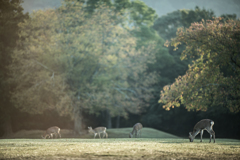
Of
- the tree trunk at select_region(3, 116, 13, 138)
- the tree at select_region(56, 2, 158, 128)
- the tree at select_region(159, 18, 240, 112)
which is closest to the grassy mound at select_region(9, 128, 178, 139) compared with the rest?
the tree trunk at select_region(3, 116, 13, 138)

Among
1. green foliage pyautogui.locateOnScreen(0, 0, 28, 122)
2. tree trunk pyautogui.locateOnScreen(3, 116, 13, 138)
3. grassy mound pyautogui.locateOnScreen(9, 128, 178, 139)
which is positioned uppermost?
green foliage pyautogui.locateOnScreen(0, 0, 28, 122)

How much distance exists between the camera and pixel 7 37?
34219 millimetres

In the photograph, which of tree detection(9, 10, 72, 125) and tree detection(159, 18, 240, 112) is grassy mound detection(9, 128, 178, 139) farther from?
Answer: tree detection(159, 18, 240, 112)

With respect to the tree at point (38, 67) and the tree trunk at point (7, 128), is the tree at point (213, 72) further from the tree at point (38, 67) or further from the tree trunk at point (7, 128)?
the tree trunk at point (7, 128)

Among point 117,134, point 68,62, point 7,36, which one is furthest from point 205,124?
point 7,36

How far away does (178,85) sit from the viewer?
19.7 m

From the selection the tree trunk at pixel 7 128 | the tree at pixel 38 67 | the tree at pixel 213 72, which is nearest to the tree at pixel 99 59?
the tree at pixel 38 67

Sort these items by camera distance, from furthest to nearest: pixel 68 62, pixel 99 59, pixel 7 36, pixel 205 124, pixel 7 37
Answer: pixel 7 37 → pixel 7 36 → pixel 99 59 → pixel 68 62 → pixel 205 124

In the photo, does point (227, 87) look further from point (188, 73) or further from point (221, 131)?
point (221, 131)

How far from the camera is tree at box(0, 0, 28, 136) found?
109 feet

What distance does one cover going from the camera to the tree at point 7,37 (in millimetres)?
33125

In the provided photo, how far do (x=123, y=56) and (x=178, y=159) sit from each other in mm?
26982

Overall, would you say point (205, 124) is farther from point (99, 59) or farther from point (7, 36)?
point (7, 36)

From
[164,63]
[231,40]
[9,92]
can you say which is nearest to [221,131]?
[164,63]
